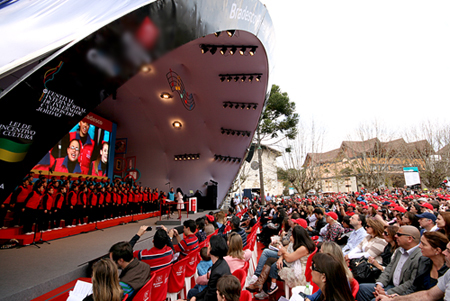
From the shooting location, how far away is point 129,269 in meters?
2.44

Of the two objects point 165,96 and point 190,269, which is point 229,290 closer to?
point 190,269

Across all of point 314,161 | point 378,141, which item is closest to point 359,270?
point 314,161

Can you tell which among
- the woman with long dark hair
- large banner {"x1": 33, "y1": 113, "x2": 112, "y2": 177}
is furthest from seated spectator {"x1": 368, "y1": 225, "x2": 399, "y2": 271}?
large banner {"x1": 33, "y1": 113, "x2": 112, "y2": 177}

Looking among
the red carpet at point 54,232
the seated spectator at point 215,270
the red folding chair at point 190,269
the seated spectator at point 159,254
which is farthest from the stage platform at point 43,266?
the seated spectator at point 215,270

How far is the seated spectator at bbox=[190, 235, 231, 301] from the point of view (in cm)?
216

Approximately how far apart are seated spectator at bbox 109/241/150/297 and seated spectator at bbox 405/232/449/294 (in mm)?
2682

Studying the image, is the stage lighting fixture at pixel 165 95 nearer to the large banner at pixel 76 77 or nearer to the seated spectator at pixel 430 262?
the large banner at pixel 76 77

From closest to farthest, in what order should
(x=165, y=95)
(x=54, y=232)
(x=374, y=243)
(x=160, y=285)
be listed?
(x=160, y=285) → (x=374, y=243) → (x=54, y=232) → (x=165, y=95)

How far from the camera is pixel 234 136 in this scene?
561 inches

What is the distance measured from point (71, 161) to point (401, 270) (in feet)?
39.2

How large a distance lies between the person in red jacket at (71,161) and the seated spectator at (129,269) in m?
9.39

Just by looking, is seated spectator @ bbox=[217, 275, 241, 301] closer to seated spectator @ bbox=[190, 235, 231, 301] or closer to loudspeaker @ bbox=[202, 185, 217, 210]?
seated spectator @ bbox=[190, 235, 231, 301]

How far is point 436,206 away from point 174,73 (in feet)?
34.6

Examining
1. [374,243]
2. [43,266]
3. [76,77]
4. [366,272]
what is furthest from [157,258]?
[374,243]
